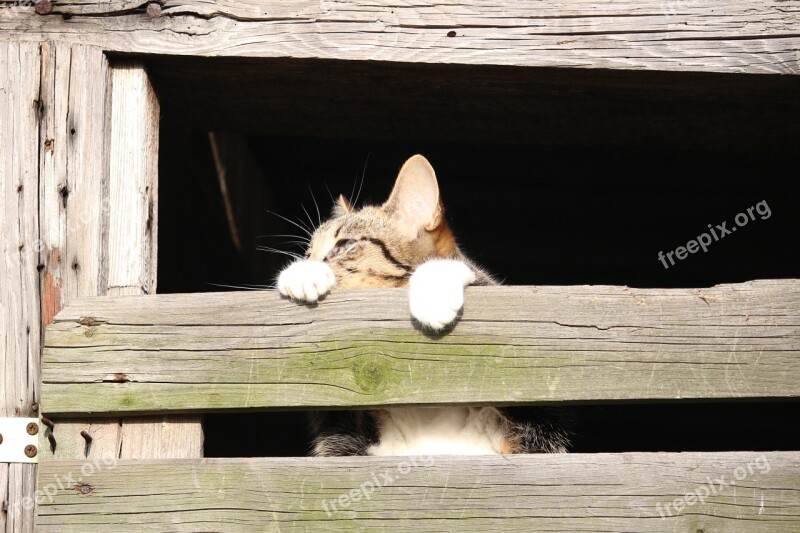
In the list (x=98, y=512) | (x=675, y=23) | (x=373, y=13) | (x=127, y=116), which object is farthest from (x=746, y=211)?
(x=98, y=512)

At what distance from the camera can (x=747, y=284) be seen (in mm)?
2174

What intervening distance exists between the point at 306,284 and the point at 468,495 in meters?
0.64

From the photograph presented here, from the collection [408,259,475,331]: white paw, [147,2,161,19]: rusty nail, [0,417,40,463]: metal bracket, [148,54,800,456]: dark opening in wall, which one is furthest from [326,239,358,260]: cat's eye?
[0,417,40,463]: metal bracket

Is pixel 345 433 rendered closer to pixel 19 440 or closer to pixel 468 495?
pixel 468 495


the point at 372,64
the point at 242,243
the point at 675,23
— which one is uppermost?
the point at 675,23

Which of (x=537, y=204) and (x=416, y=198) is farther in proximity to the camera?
(x=537, y=204)

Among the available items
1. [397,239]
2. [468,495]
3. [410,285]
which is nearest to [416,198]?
[397,239]

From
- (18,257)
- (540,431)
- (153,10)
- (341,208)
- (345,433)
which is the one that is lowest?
(345,433)

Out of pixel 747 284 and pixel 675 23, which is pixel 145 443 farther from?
pixel 675 23

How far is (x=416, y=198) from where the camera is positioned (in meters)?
2.91

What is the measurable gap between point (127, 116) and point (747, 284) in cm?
177

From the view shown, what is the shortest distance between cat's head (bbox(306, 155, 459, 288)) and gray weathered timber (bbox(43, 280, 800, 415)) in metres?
0.71

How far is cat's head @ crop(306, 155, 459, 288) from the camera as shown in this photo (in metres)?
2.85

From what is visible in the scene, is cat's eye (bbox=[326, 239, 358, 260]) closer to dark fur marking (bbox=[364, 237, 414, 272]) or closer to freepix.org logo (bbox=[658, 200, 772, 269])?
dark fur marking (bbox=[364, 237, 414, 272])
